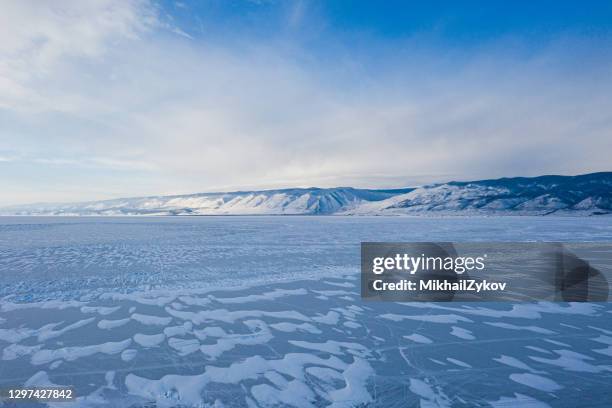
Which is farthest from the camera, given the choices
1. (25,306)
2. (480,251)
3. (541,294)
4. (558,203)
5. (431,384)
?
(558,203)

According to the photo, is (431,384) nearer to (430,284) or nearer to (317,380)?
(317,380)

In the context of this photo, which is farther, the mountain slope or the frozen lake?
the mountain slope

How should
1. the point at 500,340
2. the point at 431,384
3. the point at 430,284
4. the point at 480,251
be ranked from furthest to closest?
the point at 480,251
the point at 430,284
the point at 500,340
the point at 431,384

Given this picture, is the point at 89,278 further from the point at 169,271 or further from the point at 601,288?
the point at 601,288

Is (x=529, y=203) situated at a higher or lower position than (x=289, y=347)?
higher

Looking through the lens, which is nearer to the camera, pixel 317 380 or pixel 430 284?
pixel 317 380

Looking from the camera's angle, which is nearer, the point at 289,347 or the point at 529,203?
the point at 289,347

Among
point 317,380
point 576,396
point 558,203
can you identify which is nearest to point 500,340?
point 576,396

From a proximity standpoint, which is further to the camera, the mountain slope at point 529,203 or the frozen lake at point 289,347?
the mountain slope at point 529,203

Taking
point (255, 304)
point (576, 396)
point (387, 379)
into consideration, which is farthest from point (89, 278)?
point (576, 396)
